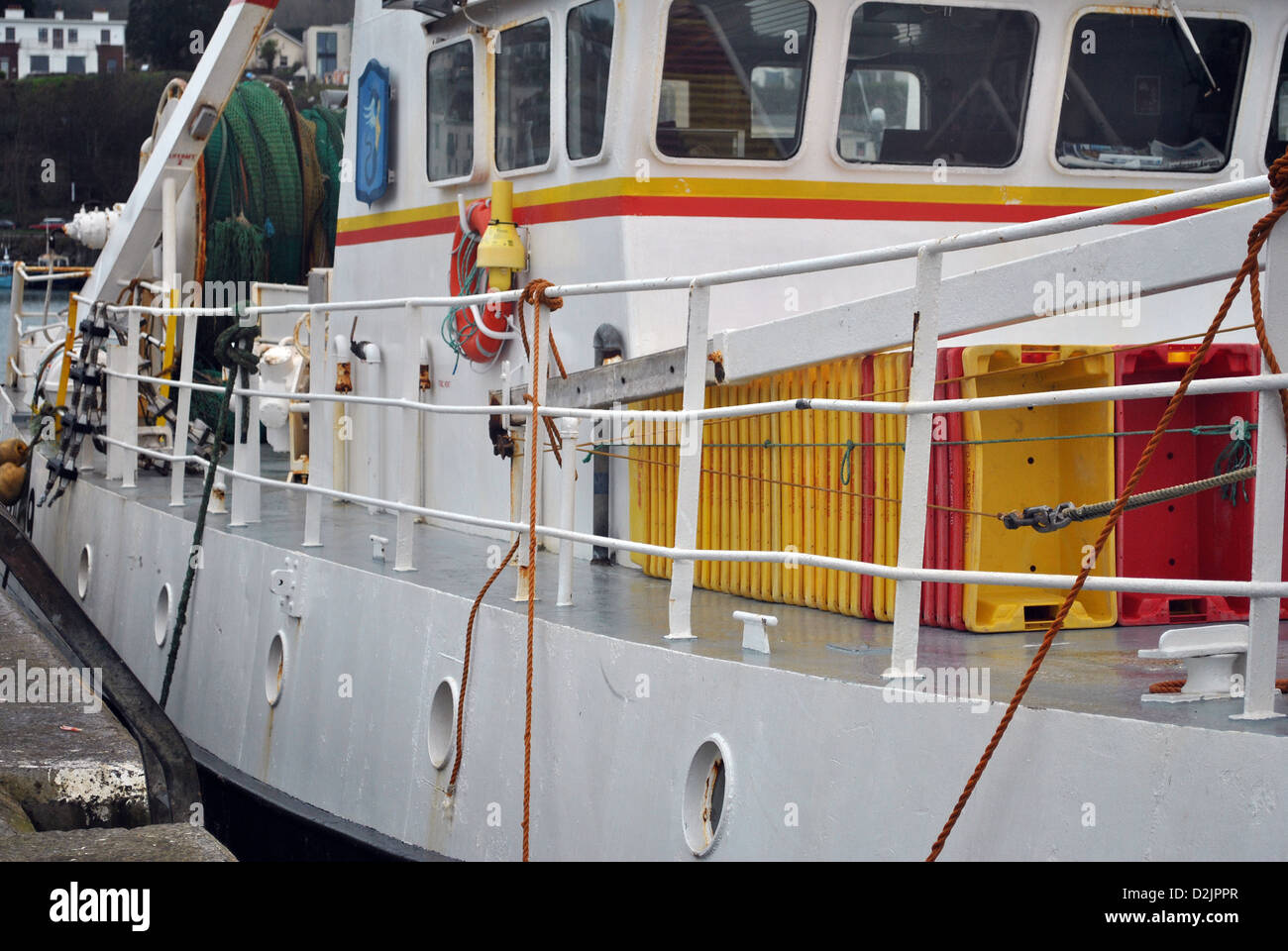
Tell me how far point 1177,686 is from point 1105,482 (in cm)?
128

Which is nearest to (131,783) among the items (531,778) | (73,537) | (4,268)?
(531,778)

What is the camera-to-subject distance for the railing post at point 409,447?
5.63 metres

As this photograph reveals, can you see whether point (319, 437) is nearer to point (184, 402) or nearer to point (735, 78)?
point (184, 402)

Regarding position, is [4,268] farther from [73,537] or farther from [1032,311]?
[1032,311]

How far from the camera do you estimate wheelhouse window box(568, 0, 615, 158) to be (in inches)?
233

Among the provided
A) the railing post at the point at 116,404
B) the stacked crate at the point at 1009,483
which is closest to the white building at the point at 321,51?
the railing post at the point at 116,404

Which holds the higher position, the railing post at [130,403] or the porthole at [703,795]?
the railing post at [130,403]

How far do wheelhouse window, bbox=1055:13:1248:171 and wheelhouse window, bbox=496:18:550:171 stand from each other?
206 centimetres

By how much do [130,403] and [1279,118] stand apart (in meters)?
6.18

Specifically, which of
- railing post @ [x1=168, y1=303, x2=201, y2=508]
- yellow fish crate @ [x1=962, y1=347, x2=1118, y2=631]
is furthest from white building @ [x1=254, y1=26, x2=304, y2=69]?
yellow fish crate @ [x1=962, y1=347, x2=1118, y2=631]

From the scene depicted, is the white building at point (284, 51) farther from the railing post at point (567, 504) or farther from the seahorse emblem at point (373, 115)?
the railing post at point (567, 504)

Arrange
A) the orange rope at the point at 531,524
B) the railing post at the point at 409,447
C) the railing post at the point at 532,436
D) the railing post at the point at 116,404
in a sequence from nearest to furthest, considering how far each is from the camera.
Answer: the orange rope at the point at 531,524
the railing post at the point at 532,436
the railing post at the point at 409,447
the railing post at the point at 116,404

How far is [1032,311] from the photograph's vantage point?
11.8 ft

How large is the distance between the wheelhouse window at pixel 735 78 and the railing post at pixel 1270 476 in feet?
10.4
